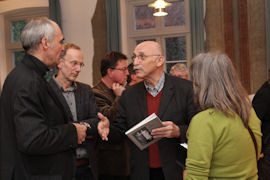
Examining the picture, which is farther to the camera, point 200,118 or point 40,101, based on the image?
point 40,101

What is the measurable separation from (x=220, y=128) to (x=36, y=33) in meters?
1.17

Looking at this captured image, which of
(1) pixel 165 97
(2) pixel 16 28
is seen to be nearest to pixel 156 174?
(1) pixel 165 97

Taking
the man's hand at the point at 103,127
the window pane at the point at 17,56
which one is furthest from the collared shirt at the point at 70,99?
the window pane at the point at 17,56

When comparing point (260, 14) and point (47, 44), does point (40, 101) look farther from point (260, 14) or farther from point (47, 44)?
point (260, 14)

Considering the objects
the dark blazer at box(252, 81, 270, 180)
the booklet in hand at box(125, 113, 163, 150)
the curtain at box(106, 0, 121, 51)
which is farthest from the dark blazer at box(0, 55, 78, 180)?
the curtain at box(106, 0, 121, 51)

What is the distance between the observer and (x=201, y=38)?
234 inches

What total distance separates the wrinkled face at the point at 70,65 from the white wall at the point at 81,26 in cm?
416

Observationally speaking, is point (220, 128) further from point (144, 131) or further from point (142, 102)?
point (142, 102)

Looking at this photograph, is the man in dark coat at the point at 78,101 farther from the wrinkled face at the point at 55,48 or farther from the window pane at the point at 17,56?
the window pane at the point at 17,56

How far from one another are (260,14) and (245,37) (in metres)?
0.57

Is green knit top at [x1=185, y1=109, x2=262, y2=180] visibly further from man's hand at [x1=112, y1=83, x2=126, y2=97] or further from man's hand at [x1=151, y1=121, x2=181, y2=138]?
man's hand at [x1=112, y1=83, x2=126, y2=97]

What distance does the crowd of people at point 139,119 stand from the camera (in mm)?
1632

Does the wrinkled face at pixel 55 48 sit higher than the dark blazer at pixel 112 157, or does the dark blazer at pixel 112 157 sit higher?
the wrinkled face at pixel 55 48

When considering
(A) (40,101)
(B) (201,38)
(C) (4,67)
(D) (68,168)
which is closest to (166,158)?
(D) (68,168)
